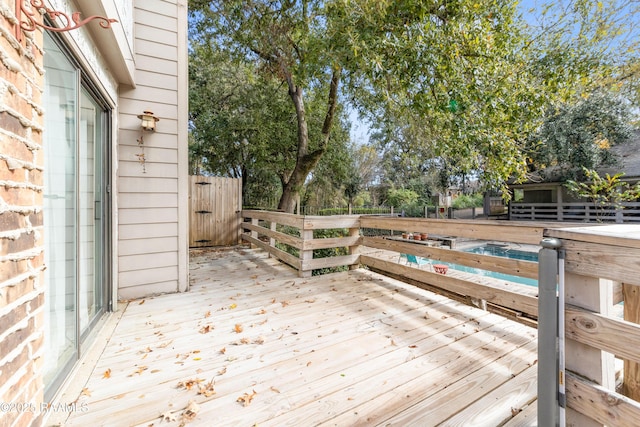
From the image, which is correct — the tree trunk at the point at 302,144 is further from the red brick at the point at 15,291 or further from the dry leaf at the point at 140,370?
the red brick at the point at 15,291

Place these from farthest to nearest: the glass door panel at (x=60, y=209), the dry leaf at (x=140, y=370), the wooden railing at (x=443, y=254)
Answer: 1. the wooden railing at (x=443, y=254)
2. the dry leaf at (x=140, y=370)
3. the glass door panel at (x=60, y=209)

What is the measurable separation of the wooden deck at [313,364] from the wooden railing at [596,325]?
0.56 metres

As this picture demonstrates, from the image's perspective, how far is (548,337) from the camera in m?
1.06

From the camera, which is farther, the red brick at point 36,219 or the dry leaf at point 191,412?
the dry leaf at point 191,412

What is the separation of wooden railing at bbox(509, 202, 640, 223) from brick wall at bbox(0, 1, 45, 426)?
49.6 feet

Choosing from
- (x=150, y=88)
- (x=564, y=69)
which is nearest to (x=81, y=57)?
(x=150, y=88)

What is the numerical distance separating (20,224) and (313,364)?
1.74m

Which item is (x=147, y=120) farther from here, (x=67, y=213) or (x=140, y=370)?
(x=140, y=370)

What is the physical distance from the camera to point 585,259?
1024 millimetres

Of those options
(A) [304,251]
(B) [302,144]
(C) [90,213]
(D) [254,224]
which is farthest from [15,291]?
(B) [302,144]

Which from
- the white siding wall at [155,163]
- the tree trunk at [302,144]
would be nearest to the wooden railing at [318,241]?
the white siding wall at [155,163]

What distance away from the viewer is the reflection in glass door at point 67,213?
1586 mm

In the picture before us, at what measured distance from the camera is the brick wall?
3.34ft

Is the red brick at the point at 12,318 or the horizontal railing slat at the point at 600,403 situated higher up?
the red brick at the point at 12,318
